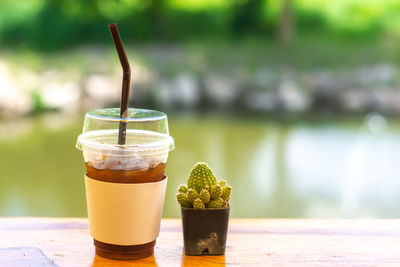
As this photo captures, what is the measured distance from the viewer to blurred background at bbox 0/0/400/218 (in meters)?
4.88

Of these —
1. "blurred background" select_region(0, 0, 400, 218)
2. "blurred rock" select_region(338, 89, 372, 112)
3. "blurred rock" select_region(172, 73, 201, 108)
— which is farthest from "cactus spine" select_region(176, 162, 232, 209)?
"blurred rock" select_region(338, 89, 372, 112)

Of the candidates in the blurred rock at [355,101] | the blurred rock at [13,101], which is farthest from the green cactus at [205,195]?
the blurred rock at [355,101]

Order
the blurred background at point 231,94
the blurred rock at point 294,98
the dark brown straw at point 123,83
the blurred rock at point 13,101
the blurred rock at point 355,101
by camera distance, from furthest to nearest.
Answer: the blurred rock at point 355,101 → the blurred rock at point 294,98 → the blurred rock at point 13,101 → the blurred background at point 231,94 → the dark brown straw at point 123,83

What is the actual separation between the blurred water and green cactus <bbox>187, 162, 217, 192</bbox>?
10.5ft

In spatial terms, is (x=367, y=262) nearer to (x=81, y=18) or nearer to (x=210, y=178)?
(x=210, y=178)

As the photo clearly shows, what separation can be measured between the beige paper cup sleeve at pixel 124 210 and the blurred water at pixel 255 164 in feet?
10.5

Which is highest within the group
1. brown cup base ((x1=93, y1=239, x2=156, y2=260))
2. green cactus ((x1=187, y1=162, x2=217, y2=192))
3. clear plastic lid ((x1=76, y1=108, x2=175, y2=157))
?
clear plastic lid ((x1=76, y1=108, x2=175, y2=157))

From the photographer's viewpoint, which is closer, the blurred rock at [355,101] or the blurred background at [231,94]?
the blurred background at [231,94]

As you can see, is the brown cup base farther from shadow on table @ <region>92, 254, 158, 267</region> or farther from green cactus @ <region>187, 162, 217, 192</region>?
green cactus @ <region>187, 162, 217, 192</region>

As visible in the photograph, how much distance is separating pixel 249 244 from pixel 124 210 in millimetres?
Result: 247

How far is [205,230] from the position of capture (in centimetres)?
94

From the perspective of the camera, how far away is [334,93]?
28.5ft

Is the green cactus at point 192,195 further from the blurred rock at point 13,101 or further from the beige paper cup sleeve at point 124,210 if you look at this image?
the blurred rock at point 13,101

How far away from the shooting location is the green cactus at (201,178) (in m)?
0.95
